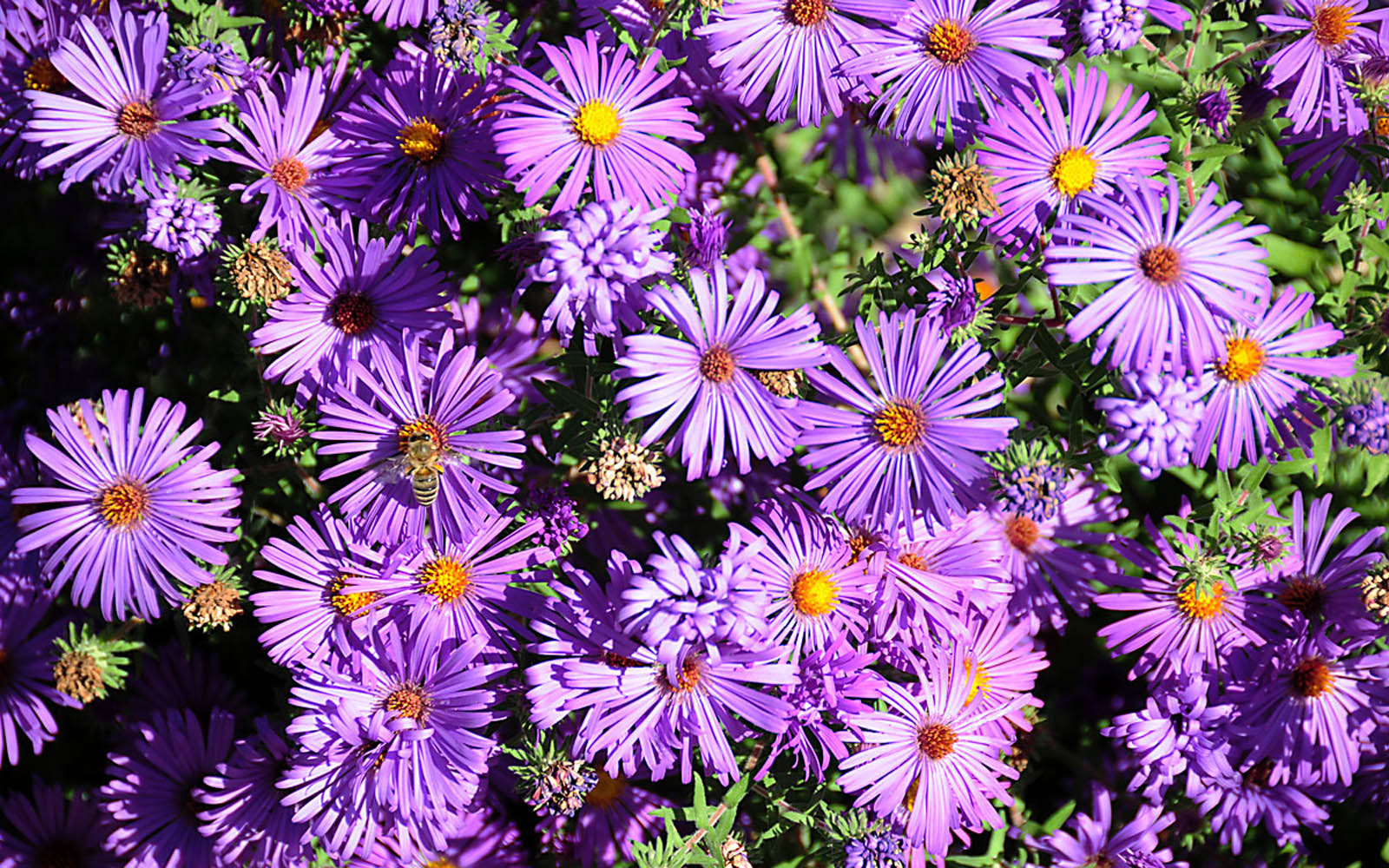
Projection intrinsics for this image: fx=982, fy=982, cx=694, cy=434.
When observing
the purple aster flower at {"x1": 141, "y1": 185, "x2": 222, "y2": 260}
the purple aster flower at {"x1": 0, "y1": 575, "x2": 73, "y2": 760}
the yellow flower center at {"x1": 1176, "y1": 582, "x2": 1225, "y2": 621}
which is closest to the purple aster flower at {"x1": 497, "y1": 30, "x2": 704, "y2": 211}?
the purple aster flower at {"x1": 141, "y1": 185, "x2": 222, "y2": 260}

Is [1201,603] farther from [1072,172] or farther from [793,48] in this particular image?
[793,48]

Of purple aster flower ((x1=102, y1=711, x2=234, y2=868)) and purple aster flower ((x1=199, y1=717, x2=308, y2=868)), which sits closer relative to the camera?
purple aster flower ((x1=199, y1=717, x2=308, y2=868))

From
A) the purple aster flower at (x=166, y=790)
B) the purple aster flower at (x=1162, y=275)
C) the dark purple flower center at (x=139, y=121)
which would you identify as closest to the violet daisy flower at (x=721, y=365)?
→ the purple aster flower at (x=1162, y=275)

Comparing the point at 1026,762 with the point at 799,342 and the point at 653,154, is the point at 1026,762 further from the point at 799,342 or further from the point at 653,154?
the point at 653,154

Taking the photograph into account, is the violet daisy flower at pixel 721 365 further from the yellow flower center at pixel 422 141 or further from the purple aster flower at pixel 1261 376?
the purple aster flower at pixel 1261 376

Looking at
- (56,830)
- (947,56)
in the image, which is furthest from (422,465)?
(56,830)

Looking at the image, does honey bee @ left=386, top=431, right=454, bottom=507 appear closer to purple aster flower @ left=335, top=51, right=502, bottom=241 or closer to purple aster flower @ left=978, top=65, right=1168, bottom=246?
purple aster flower @ left=335, top=51, right=502, bottom=241
